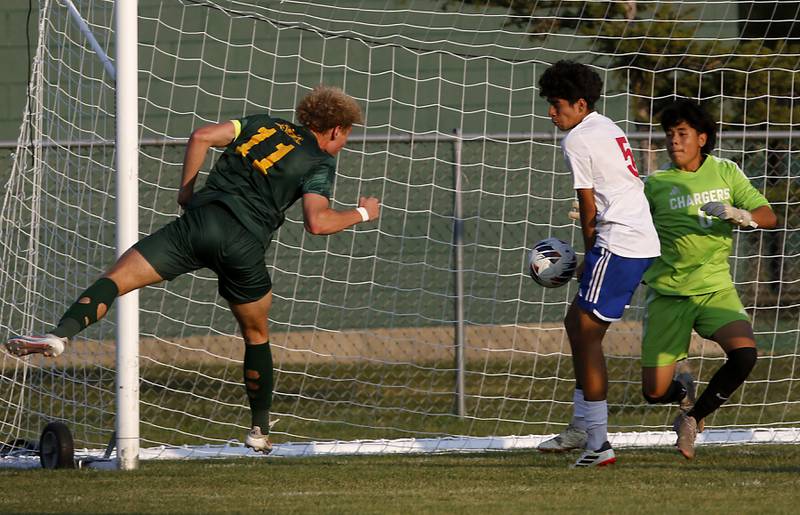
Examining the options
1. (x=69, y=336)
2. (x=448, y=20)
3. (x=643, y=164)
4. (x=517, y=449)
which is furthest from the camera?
(x=448, y=20)

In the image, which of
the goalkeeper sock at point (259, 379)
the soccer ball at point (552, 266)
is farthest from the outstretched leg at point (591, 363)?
the goalkeeper sock at point (259, 379)

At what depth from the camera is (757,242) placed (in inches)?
446

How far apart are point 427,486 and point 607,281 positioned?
129 centimetres

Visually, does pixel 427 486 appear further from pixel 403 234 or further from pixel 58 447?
pixel 403 234

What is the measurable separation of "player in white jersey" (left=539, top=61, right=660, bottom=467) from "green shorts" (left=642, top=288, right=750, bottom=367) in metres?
0.70

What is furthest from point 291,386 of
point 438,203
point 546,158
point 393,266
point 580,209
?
point 580,209

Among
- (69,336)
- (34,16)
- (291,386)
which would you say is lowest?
(291,386)

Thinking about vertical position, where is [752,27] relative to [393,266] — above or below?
above

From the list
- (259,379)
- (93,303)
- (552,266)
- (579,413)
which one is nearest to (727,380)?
(579,413)

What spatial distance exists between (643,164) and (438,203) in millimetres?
2365

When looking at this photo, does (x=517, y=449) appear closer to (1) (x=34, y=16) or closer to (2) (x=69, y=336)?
(2) (x=69, y=336)

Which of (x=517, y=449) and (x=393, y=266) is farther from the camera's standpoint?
(x=393, y=266)

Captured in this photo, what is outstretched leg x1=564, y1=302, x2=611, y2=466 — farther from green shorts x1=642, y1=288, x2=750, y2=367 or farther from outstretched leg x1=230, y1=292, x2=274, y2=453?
outstretched leg x1=230, y1=292, x2=274, y2=453

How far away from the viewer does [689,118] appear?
6930 millimetres
